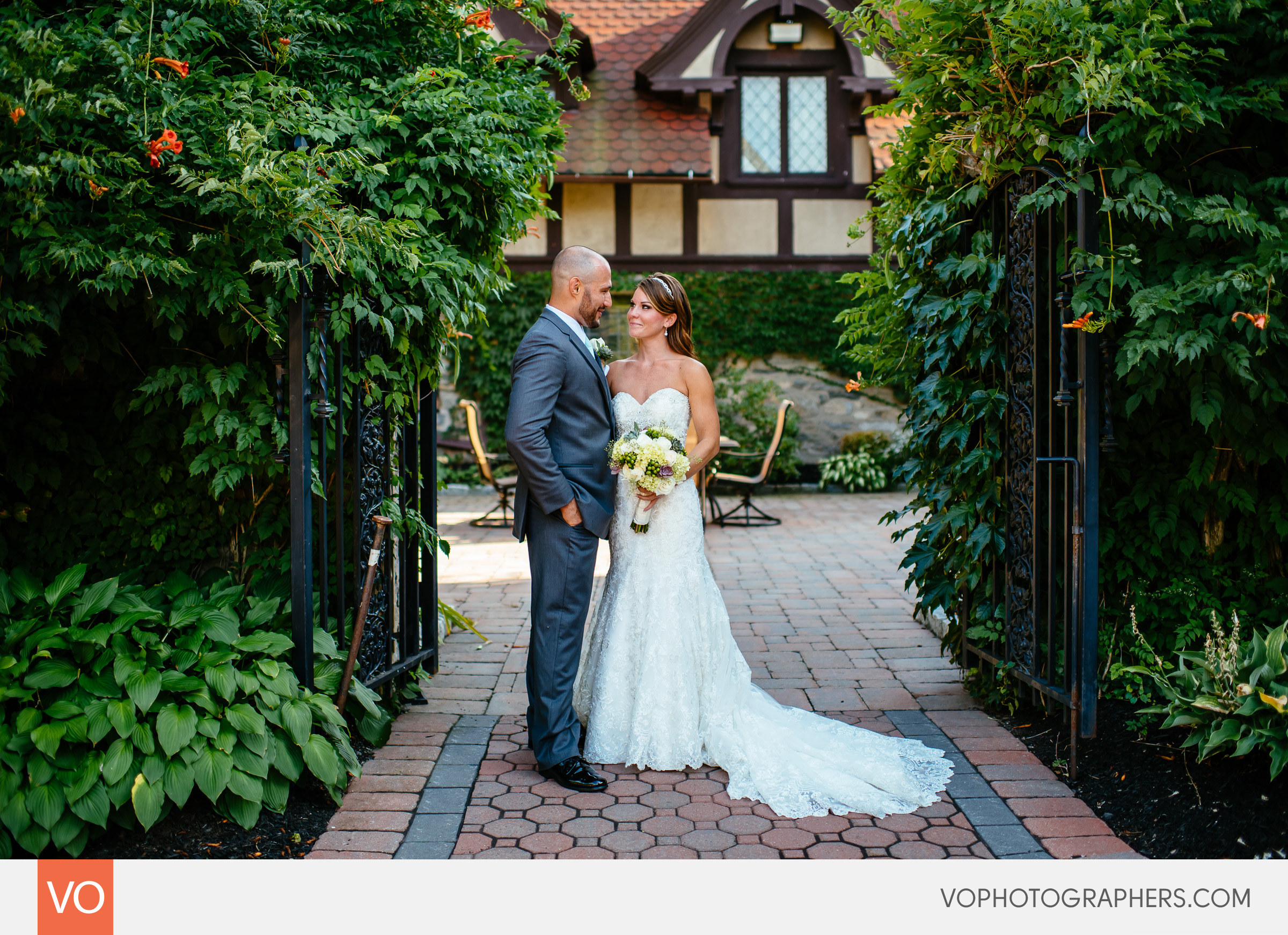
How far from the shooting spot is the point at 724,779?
363 centimetres

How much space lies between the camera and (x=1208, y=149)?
3.47m

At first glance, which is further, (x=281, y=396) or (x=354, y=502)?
(x=354, y=502)

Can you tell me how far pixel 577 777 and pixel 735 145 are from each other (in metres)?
11.7

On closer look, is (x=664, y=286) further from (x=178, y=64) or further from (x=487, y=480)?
(x=487, y=480)

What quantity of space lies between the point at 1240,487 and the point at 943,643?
1.55 metres

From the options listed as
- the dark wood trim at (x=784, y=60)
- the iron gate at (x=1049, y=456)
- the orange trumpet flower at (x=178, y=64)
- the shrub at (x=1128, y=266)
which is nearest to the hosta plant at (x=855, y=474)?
the dark wood trim at (x=784, y=60)

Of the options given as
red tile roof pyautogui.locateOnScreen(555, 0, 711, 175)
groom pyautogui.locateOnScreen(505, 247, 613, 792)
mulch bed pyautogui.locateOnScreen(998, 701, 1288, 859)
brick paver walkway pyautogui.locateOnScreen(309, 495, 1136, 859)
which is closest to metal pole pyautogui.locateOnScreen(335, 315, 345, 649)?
brick paver walkway pyautogui.locateOnScreen(309, 495, 1136, 859)

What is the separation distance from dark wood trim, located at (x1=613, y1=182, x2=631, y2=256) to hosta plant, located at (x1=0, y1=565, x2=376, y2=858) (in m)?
10.7

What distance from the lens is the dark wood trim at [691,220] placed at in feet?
44.4

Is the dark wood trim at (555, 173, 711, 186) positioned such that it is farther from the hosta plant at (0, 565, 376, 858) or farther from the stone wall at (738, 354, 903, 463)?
the hosta plant at (0, 565, 376, 858)

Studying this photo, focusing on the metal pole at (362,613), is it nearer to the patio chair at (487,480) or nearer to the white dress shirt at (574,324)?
the white dress shirt at (574,324)

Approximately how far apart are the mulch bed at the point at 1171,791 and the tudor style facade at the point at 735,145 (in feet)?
35.1

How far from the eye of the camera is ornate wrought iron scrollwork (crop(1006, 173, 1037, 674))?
3.95 m

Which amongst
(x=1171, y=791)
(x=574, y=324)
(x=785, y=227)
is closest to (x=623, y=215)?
(x=785, y=227)
